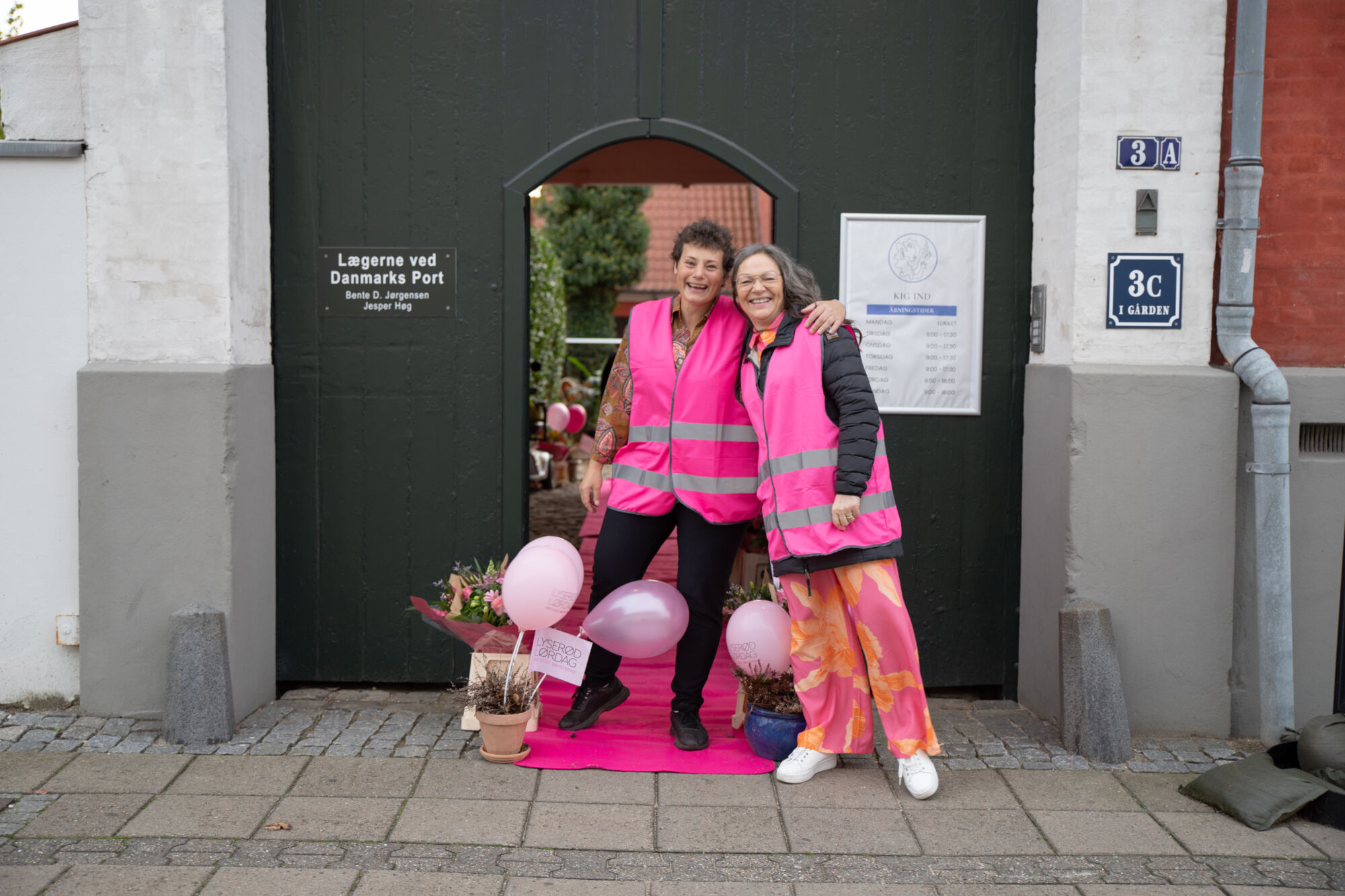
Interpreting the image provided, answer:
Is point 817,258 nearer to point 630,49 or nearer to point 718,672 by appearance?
point 630,49

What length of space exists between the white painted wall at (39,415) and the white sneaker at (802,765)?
2.97 meters

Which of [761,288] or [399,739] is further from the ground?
[761,288]

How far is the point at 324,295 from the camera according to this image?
4887 mm

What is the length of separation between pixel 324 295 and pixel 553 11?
1.61 m

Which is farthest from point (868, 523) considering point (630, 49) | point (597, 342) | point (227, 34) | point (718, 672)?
point (597, 342)

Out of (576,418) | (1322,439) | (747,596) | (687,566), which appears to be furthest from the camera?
(576,418)

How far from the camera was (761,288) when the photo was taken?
3.85m

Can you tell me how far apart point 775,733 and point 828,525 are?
0.90 m

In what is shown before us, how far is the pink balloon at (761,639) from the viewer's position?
4070 millimetres

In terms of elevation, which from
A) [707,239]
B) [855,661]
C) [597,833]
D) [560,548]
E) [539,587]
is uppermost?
[707,239]

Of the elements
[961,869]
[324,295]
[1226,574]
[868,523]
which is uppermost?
[324,295]

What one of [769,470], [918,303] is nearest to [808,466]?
[769,470]

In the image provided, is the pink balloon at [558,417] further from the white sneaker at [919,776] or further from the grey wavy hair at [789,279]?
the white sneaker at [919,776]

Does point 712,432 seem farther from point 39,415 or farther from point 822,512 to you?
point 39,415
